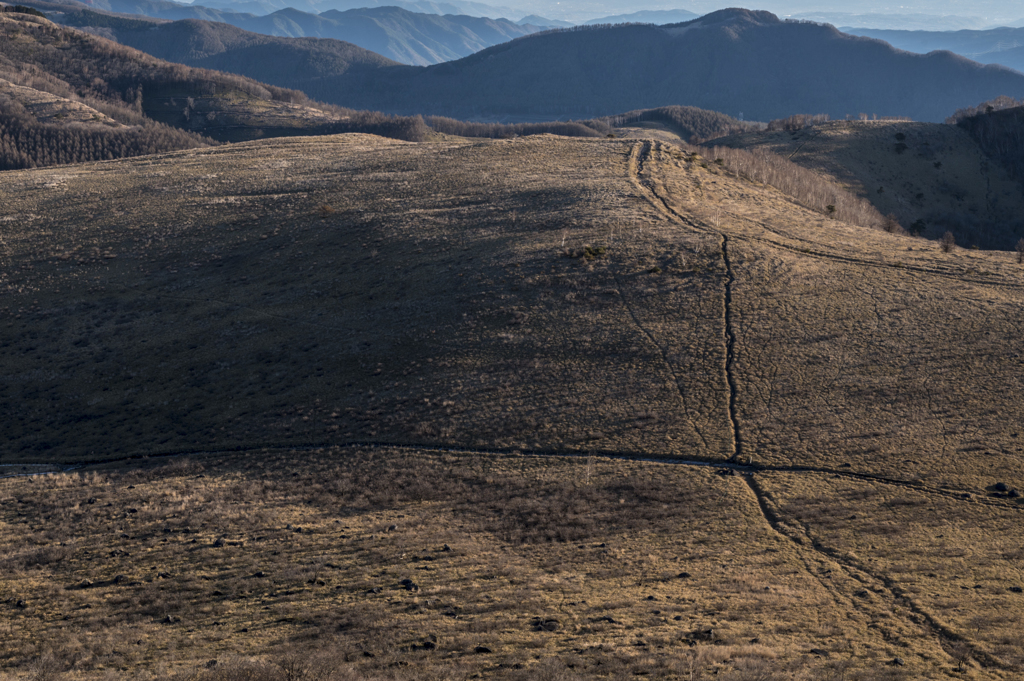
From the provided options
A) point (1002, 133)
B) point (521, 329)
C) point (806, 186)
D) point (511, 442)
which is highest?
point (1002, 133)

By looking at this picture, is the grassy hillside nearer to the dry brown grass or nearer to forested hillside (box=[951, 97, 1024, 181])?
forested hillside (box=[951, 97, 1024, 181])

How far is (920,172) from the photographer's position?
98250 millimetres

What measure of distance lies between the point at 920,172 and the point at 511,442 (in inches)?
3793

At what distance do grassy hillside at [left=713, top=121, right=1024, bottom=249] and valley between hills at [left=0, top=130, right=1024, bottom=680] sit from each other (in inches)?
1755

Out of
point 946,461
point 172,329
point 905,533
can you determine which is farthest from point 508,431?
point 172,329

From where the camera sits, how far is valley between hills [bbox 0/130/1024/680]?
17.6 metres

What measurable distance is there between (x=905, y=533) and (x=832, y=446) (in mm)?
5373

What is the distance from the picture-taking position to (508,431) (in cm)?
2977

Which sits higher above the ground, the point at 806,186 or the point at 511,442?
the point at 806,186

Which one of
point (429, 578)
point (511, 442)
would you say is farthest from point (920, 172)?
point (429, 578)

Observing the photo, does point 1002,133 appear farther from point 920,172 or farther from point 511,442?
point 511,442

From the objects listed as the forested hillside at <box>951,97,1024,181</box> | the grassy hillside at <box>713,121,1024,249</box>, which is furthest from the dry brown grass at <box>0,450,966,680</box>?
the forested hillside at <box>951,97,1024,181</box>

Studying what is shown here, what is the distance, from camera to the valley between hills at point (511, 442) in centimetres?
1761

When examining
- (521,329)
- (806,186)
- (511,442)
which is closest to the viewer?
(511,442)
